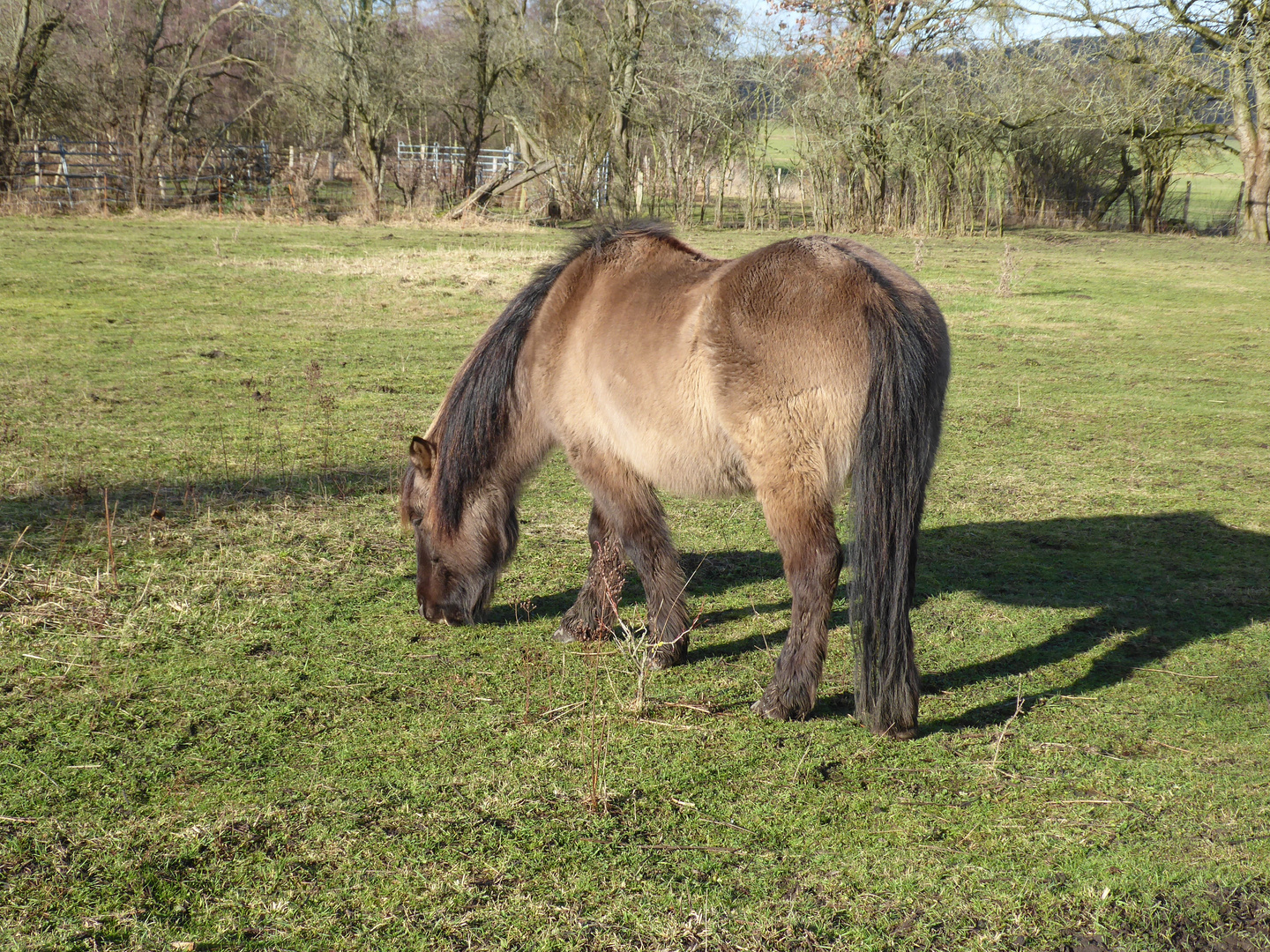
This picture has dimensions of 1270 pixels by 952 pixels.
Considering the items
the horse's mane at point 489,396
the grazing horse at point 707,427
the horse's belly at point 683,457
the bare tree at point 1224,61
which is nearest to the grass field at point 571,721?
the grazing horse at point 707,427

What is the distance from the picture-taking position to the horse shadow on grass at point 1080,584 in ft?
13.6

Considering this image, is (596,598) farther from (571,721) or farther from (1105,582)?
(1105,582)

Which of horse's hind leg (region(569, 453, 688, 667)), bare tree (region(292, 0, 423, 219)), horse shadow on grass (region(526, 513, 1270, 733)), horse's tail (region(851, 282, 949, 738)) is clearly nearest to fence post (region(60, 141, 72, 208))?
bare tree (region(292, 0, 423, 219))

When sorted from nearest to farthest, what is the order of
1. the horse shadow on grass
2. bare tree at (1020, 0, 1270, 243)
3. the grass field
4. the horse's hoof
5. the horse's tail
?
the grass field
the horse's tail
the horse's hoof
the horse shadow on grass
bare tree at (1020, 0, 1270, 243)

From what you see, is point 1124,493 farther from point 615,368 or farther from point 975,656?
point 615,368

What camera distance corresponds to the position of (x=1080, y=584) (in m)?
5.07

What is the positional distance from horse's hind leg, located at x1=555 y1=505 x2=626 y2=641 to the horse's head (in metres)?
0.38

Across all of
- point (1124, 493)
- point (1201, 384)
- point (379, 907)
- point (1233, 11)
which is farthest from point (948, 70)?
point (379, 907)

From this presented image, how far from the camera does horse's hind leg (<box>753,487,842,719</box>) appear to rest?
3365mm

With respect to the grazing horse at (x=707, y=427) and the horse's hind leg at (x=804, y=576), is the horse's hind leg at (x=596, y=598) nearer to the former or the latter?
the grazing horse at (x=707, y=427)

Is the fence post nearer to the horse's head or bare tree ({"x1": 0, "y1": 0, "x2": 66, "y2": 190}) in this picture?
bare tree ({"x1": 0, "y1": 0, "x2": 66, "y2": 190})

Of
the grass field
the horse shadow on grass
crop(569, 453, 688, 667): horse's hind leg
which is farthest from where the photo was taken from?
the horse shadow on grass

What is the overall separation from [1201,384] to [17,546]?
1036cm

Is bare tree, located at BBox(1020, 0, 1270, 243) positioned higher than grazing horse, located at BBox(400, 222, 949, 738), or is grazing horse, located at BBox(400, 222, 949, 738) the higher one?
bare tree, located at BBox(1020, 0, 1270, 243)
